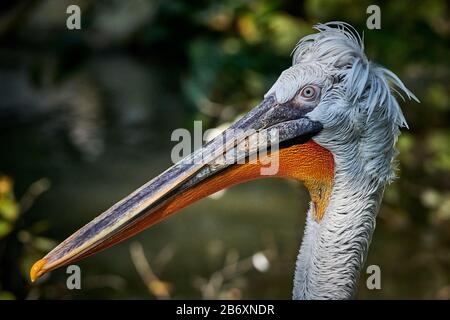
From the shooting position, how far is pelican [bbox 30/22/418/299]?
2.08 metres

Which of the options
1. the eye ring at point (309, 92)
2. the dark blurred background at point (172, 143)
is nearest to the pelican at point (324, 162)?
the eye ring at point (309, 92)

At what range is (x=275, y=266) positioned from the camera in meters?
5.62

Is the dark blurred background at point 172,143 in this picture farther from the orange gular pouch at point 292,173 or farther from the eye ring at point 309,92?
the eye ring at point 309,92

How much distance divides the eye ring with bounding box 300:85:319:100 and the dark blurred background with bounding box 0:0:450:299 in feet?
6.04

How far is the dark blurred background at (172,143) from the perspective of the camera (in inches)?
163

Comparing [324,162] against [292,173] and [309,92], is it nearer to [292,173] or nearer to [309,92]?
[292,173]

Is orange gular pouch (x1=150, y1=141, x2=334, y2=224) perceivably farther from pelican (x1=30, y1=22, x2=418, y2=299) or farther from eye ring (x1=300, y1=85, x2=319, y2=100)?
eye ring (x1=300, y1=85, x2=319, y2=100)

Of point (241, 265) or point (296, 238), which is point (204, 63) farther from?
point (296, 238)

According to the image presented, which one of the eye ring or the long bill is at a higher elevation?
the eye ring

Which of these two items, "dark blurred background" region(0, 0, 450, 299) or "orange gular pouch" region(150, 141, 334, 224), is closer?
"orange gular pouch" region(150, 141, 334, 224)

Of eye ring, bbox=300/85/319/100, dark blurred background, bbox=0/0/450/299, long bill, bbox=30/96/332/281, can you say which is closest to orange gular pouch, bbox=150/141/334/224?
long bill, bbox=30/96/332/281

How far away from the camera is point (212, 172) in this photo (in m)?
2.12
